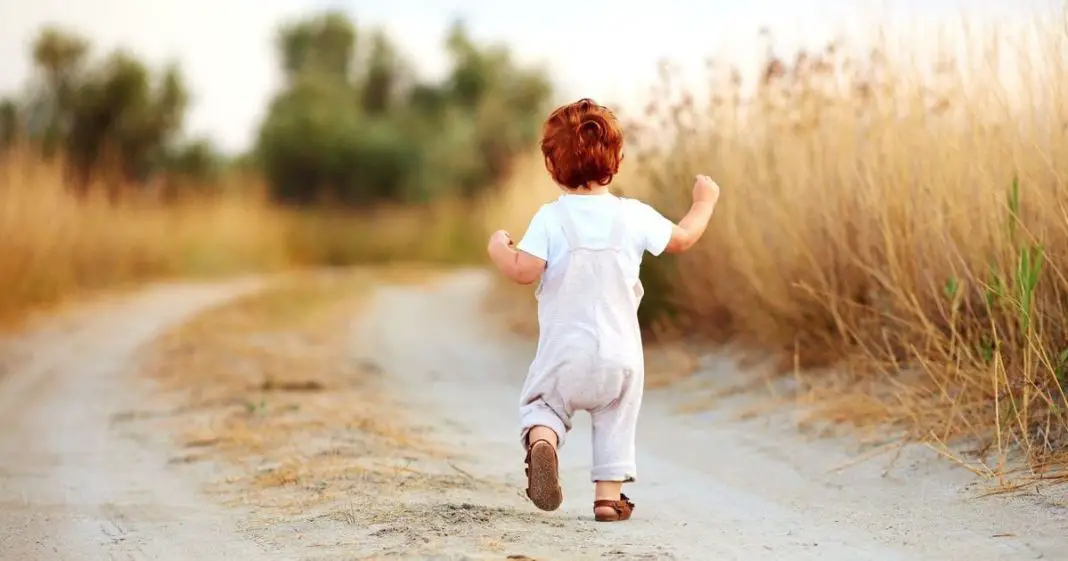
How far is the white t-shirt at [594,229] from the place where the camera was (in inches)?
167

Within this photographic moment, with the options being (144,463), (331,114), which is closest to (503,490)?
(144,463)

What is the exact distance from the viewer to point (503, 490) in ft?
16.6

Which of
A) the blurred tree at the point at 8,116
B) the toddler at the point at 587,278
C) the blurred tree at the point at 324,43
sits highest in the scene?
the blurred tree at the point at 324,43

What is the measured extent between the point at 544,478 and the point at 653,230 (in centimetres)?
87

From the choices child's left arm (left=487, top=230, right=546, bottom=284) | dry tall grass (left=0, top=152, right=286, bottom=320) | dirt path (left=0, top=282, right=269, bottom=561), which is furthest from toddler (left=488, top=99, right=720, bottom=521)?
dry tall grass (left=0, top=152, right=286, bottom=320)

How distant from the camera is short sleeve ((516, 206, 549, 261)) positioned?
422cm

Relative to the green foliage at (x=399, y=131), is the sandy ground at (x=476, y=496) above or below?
below

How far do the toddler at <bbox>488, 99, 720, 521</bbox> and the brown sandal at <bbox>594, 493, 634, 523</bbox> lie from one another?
0.08 m

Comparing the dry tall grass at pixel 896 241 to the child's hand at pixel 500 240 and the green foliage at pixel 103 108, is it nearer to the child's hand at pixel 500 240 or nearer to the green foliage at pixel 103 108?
the child's hand at pixel 500 240

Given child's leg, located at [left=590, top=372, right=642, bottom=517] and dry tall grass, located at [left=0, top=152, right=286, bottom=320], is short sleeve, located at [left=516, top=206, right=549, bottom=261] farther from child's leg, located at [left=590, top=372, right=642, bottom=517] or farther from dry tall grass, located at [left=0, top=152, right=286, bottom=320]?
dry tall grass, located at [left=0, top=152, right=286, bottom=320]

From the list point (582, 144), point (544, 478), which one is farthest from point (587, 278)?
point (544, 478)

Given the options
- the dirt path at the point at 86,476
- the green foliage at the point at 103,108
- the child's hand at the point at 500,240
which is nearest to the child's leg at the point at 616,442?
the child's hand at the point at 500,240

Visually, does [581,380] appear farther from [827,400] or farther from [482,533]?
[827,400]

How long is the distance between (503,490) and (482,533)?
3.41 ft
